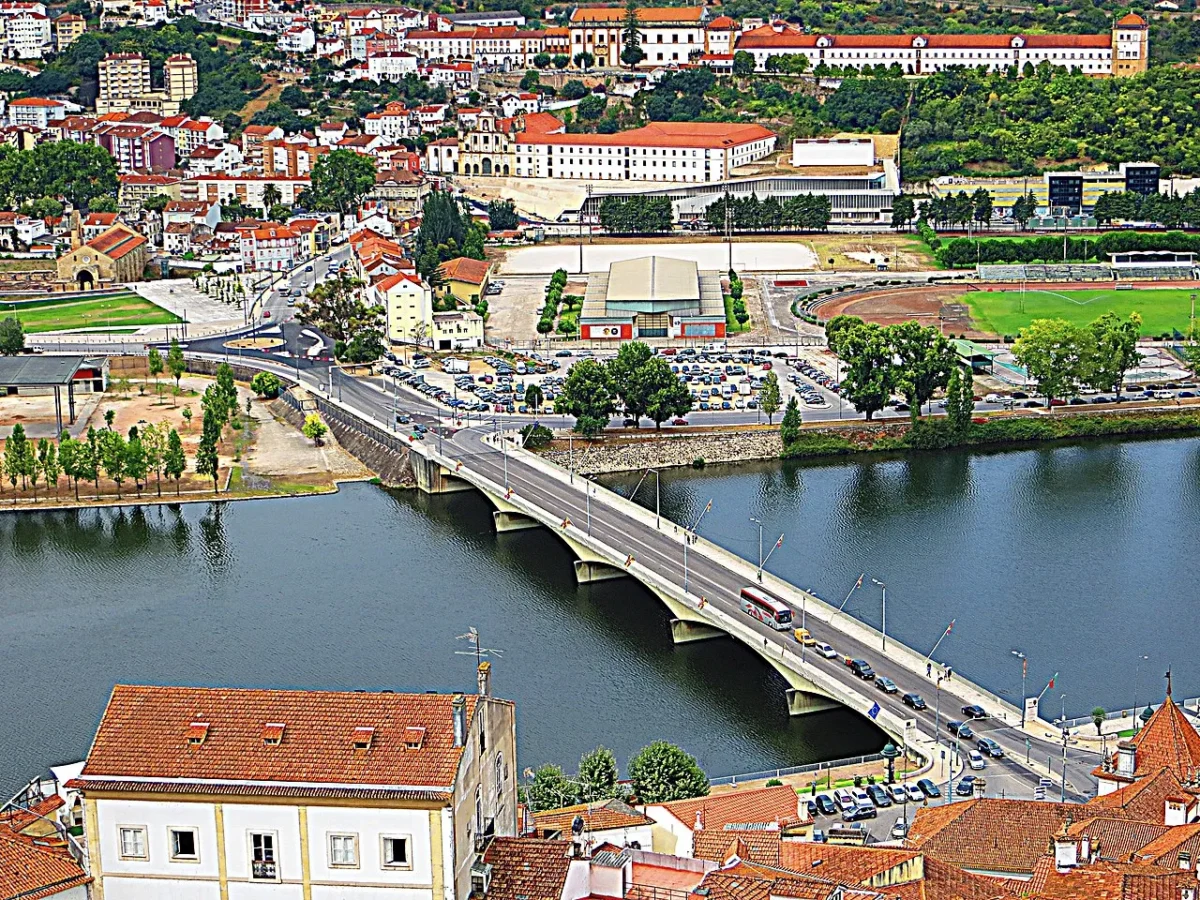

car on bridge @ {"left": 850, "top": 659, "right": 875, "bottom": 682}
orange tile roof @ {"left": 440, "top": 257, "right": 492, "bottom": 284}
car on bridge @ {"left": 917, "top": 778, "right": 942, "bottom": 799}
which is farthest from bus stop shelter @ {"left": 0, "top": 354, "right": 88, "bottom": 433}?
car on bridge @ {"left": 917, "top": 778, "right": 942, "bottom": 799}

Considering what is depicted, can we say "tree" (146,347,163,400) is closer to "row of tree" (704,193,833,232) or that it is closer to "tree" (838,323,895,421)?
"tree" (838,323,895,421)

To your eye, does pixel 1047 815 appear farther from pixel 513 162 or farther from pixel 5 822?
pixel 513 162

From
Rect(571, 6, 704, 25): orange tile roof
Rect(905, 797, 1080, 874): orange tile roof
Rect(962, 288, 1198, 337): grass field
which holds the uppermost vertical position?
Rect(571, 6, 704, 25): orange tile roof

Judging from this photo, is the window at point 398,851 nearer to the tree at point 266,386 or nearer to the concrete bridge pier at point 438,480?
the concrete bridge pier at point 438,480

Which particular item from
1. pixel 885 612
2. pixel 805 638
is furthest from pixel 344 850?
pixel 885 612

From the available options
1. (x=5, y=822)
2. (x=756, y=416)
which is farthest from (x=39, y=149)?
(x=5, y=822)

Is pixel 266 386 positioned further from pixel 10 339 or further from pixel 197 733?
pixel 197 733
